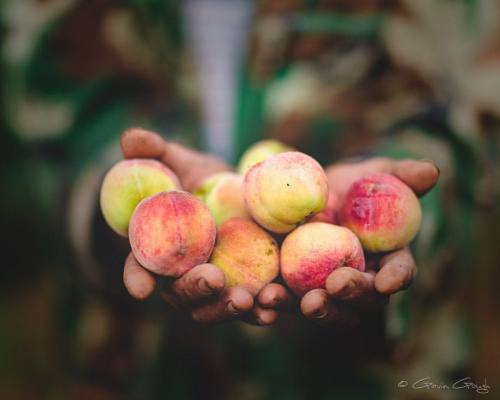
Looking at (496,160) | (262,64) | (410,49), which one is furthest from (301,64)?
(496,160)

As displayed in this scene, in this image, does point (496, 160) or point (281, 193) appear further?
point (496, 160)

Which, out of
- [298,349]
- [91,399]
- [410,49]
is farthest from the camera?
[410,49]

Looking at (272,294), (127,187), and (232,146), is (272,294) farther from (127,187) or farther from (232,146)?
(232,146)

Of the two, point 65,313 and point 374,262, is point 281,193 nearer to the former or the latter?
point 374,262

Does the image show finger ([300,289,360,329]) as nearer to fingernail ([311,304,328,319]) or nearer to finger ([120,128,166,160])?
fingernail ([311,304,328,319])
